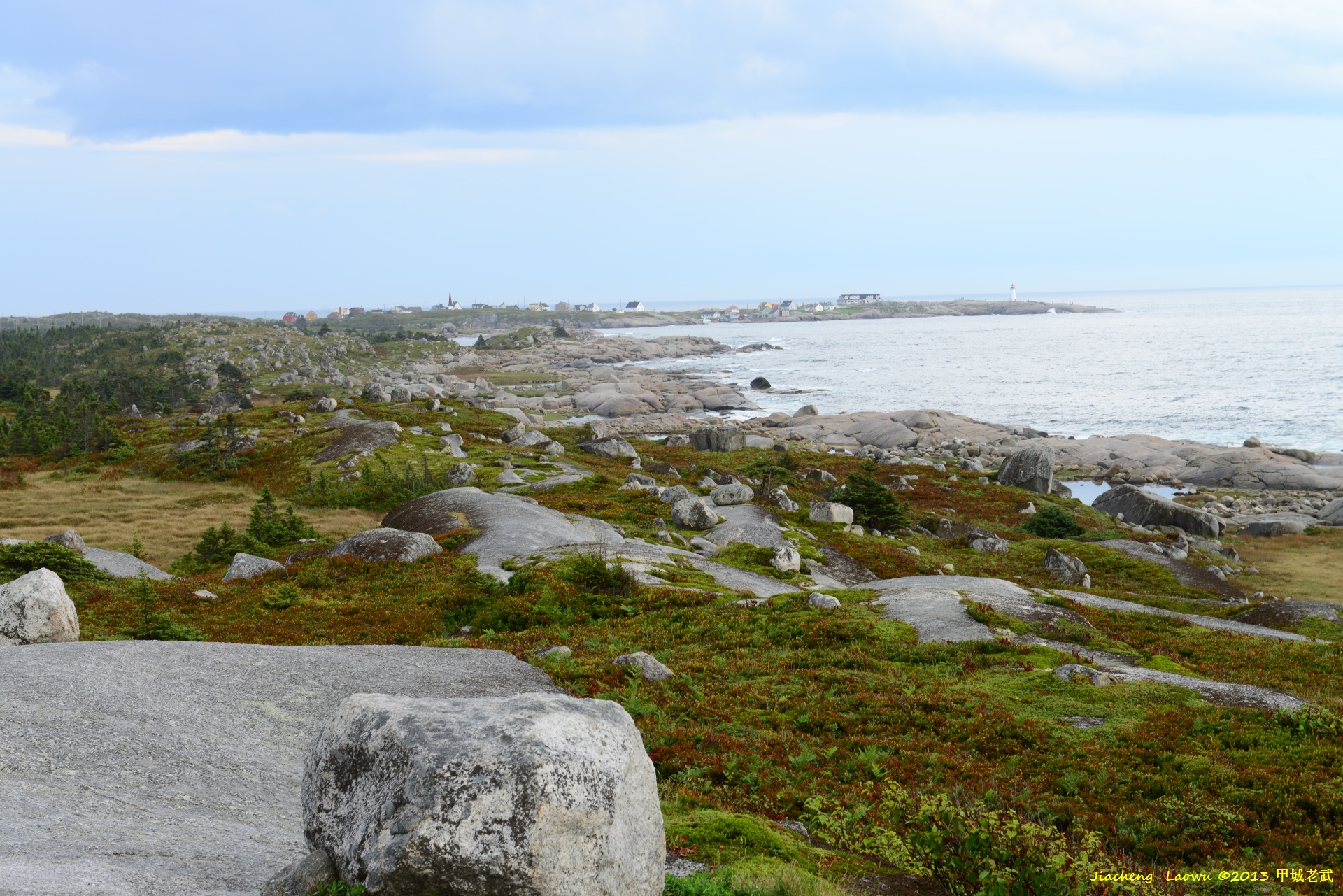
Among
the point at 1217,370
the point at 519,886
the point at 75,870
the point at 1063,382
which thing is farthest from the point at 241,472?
the point at 1217,370

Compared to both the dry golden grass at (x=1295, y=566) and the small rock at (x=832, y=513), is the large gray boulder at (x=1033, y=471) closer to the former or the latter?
the dry golden grass at (x=1295, y=566)

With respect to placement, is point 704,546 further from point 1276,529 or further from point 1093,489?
point 1093,489

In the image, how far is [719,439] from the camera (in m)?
84.1

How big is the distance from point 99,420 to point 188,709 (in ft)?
226

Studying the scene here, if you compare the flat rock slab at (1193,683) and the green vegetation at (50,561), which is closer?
the flat rock slab at (1193,683)

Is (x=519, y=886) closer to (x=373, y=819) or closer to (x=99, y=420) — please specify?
(x=373, y=819)

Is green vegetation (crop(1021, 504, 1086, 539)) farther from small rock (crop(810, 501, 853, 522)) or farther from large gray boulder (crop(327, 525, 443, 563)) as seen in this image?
large gray boulder (crop(327, 525, 443, 563))

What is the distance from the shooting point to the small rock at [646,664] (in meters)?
17.8

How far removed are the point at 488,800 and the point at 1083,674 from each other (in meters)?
14.9

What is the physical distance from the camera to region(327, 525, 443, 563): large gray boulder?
29688 mm

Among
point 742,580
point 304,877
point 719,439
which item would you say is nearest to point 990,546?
point 742,580

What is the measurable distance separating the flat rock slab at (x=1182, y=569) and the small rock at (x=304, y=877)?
138 ft

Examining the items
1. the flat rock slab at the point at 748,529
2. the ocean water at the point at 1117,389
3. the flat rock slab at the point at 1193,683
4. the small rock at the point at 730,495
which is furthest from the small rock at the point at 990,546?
the ocean water at the point at 1117,389

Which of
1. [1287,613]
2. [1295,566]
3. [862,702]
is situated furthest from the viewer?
[1295,566]
